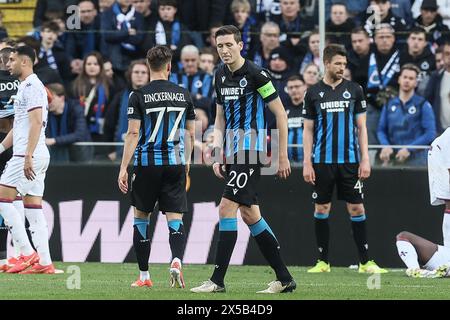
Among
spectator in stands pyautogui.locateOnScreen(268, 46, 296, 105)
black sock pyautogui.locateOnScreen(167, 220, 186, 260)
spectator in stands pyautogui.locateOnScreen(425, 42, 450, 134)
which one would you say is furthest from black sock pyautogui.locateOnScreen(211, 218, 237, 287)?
spectator in stands pyautogui.locateOnScreen(268, 46, 296, 105)

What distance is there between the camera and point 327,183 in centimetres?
1317

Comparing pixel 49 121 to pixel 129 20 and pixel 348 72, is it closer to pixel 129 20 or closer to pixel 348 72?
pixel 129 20

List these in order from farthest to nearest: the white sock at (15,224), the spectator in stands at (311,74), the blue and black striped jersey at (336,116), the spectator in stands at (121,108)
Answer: the spectator in stands at (121,108), the spectator in stands at (311,74), the blue and black striped jersey at (336,116), the white sock at (15,224)

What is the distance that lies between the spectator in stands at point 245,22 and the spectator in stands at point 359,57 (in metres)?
1.41

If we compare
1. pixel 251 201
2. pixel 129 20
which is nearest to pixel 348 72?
pixel 129 20

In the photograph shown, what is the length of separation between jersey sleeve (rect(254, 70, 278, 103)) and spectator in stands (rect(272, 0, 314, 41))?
256 inches

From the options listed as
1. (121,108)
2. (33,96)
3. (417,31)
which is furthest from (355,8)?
(33,96)

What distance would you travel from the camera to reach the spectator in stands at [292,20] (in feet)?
53.2

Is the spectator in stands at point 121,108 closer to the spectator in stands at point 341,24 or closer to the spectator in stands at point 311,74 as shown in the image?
the spectator in stands at point 311,74

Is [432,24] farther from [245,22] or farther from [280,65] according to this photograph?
[245,22]

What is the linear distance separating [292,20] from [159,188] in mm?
6416

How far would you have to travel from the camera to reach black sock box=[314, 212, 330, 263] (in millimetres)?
13297

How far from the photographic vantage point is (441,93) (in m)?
14.9

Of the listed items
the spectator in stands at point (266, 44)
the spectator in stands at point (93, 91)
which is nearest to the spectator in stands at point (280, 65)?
the spectator in stands at point (266, 44)
